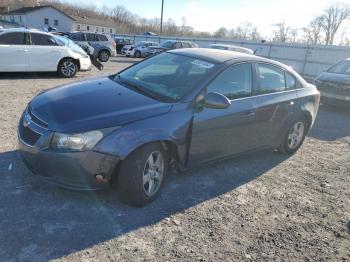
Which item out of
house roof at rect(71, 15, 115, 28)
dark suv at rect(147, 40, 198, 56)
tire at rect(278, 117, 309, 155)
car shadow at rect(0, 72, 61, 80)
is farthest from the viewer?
house roof at rect(71, 15, 115, 28)

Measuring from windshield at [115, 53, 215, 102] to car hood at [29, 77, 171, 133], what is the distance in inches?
8.9

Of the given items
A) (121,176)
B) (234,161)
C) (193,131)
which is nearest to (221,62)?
(193,131)

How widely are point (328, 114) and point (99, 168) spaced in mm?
8619

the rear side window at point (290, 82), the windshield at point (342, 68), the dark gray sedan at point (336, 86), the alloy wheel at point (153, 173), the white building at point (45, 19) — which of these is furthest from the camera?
the white building at point (45, 19)

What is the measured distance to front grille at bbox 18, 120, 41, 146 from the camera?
3731 mm

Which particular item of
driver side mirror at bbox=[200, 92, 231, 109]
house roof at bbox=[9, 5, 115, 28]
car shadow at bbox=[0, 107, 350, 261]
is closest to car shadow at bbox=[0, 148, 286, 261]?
car shadow at bbox=[0, 107, 350, 261]

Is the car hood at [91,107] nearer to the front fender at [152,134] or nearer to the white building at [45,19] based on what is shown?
the front fender at [152,134]

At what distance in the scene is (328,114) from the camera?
413 inches

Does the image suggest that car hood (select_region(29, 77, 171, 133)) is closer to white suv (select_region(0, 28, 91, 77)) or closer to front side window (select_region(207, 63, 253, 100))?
front side window (select_region(207, 63, 253, 100))

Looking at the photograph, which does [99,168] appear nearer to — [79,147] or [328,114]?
[79,147]

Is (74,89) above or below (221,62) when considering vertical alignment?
below

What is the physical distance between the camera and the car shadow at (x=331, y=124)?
26.4ft

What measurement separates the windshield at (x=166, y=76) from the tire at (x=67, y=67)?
25.1 feet

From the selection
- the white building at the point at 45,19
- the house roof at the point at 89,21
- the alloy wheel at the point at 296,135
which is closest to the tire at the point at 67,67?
the alloy wheel at the point at 296,135
